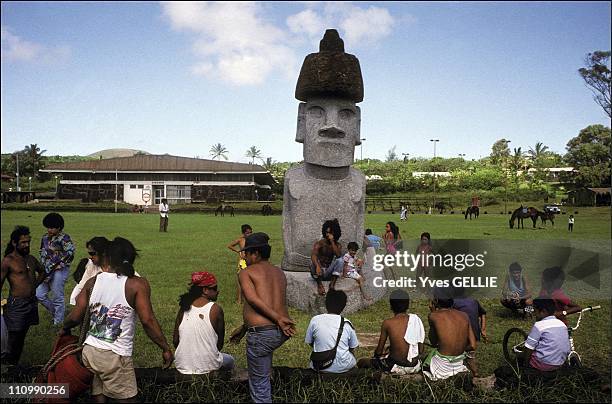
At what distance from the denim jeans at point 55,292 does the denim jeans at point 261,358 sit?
3763 millimetres

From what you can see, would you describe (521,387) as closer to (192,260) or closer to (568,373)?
(568,373)

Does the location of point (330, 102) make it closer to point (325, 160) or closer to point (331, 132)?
point (331, 132)

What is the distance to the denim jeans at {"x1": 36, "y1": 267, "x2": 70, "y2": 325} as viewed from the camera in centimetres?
662

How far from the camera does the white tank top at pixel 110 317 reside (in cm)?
369

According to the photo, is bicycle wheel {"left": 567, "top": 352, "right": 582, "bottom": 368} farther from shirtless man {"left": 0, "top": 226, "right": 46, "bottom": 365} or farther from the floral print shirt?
the floral print shirt

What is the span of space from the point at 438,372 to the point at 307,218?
179 inches

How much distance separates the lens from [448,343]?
4383 millimetres

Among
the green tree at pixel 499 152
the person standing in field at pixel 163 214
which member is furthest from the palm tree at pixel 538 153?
the person standing in field at pixel 163 214

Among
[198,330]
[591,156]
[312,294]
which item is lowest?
[312,294]

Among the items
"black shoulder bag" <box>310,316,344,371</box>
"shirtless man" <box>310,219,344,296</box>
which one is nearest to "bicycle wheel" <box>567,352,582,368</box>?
"black shoulder bag" <box>310,316,344,371</box>

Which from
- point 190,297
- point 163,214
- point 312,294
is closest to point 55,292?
point 190,297

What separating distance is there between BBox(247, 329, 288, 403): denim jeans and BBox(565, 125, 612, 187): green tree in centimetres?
3523

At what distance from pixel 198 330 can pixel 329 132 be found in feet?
16.1

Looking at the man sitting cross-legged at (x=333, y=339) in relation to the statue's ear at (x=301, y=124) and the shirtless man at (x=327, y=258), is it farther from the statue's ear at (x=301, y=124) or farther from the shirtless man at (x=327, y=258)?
the statue's ear at (x=301, y=124)
